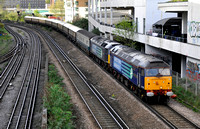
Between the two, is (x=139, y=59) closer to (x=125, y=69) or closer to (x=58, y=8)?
(x=125, y=69)

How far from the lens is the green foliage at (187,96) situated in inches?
866

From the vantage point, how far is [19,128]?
18.0m

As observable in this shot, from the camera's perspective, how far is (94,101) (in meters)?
23.6

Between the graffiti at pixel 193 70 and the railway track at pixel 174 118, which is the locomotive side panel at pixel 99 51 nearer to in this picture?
the graffiti at pixel 193 70

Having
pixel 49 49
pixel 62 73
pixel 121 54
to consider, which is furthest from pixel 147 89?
pixel 49 49

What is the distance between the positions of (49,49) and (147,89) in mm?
33095

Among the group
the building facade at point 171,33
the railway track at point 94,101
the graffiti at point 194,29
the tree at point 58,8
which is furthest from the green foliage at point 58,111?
the tree at point 58,8

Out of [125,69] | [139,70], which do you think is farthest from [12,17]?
[139,70]

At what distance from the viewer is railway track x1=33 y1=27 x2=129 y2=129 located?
1883 centimetres

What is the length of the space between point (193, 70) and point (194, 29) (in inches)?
152

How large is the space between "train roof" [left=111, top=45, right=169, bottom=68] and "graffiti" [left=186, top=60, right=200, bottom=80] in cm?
554

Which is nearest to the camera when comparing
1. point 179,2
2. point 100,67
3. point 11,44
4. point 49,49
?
point 179,2

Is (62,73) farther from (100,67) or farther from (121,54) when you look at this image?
(121,54)

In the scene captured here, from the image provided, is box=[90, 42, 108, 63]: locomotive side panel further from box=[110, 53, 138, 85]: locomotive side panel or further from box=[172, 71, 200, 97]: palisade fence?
box=[172, 71, 200, 97]: palisade fence
